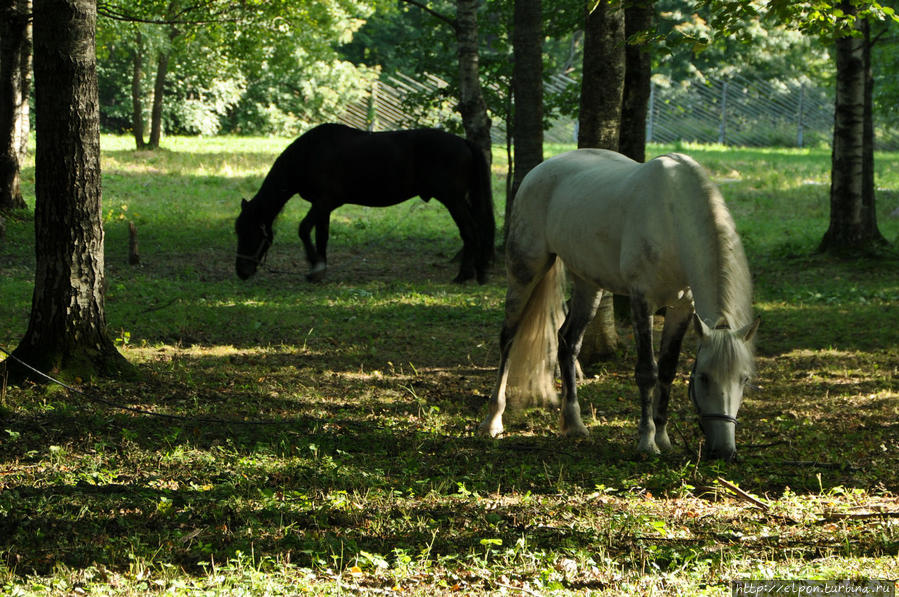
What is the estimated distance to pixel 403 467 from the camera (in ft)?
17.5

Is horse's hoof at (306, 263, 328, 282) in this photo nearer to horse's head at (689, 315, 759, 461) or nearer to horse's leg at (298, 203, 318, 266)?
horse's leg at (298, 203, 318, 266)

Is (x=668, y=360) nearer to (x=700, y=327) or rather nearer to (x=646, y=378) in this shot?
(x=646, y=378)

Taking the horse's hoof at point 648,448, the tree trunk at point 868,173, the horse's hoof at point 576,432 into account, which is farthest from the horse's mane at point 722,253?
the tree trunk at point 868,173

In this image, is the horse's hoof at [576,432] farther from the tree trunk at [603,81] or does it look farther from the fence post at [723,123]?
the fence post at [723,123]

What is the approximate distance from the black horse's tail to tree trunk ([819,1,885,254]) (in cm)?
525

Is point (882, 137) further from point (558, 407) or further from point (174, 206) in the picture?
point (558, 407)

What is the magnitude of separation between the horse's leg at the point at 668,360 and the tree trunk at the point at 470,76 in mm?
7667

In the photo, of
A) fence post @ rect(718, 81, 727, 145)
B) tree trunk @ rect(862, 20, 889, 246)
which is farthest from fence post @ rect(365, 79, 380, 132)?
tree trunk @ rect(862, 20, 889, 246)

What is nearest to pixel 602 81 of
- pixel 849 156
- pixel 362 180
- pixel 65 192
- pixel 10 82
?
pixel 65 192

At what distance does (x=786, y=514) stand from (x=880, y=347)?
16.5 feet

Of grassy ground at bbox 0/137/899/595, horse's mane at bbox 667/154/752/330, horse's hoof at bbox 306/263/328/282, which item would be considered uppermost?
horse's mane at bbox 667/154/752/330

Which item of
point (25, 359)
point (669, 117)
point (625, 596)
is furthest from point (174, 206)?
point (669, 117)

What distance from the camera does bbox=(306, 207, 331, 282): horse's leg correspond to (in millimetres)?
12883

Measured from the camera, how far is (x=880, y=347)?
29.3 feet
